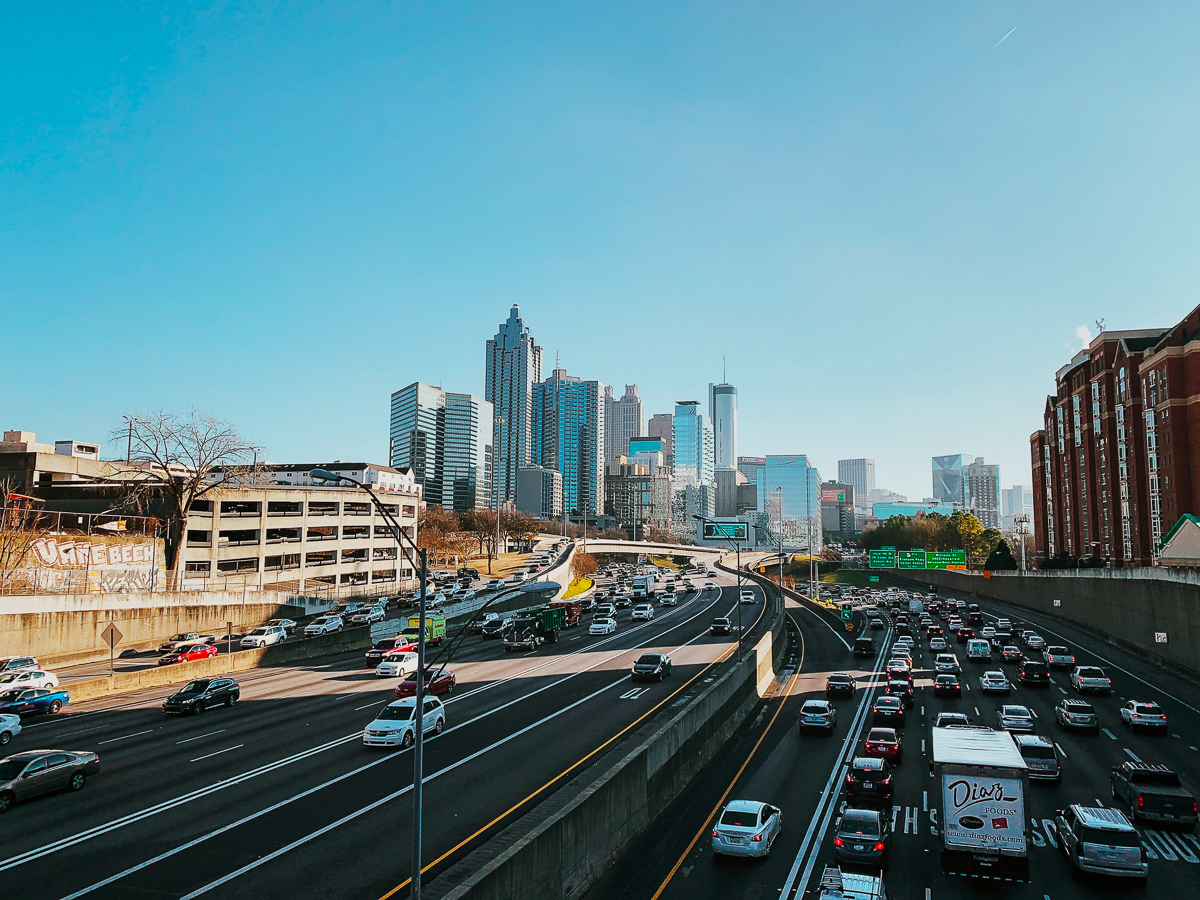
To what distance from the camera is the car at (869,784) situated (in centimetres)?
2531

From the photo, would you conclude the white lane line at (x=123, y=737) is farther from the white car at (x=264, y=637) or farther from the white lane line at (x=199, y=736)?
the white car at (x=264, y=637)

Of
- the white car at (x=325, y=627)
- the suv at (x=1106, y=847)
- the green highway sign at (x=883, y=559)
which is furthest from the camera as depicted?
the green highway sign at (x=883, y=559)

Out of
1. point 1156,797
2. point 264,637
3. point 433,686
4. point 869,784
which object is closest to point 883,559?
point 264,637

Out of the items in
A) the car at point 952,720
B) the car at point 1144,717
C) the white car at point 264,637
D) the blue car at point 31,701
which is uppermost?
the blue car at point 31,701

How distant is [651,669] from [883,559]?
265 ft

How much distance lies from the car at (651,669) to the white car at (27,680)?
29.2 metres

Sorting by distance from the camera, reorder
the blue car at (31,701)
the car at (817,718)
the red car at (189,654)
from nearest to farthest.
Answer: the blue car at (31,701) → the car at (817,718) → the red car at (189,654)

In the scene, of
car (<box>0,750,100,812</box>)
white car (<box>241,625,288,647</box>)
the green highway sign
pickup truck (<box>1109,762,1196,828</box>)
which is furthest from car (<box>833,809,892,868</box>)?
the green highway sign

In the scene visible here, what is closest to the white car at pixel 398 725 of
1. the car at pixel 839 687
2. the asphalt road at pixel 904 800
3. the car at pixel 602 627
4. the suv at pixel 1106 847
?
the asphalt road at pixel 904 800

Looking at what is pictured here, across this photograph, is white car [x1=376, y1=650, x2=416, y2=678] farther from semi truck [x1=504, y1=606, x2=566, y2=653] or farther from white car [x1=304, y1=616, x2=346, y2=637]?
white car [x1=304, y1=616, x2=346, y2=637]

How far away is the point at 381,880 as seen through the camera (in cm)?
1753

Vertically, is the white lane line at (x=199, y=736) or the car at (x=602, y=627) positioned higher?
the white lane line at (x=199, y=736)

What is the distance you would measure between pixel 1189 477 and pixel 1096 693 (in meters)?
38.5

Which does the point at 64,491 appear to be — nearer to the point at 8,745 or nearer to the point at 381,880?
the point at 8,745
